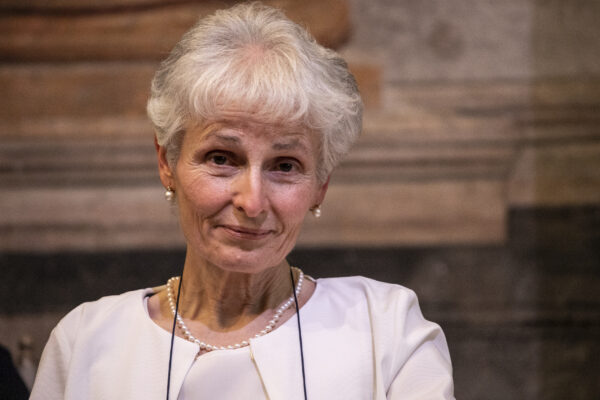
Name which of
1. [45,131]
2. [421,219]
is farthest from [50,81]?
[421,219]

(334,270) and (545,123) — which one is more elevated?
(545,123)

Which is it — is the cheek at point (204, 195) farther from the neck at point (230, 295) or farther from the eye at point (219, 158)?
the neck at point (230, 295)

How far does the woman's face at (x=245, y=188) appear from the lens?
183 cm

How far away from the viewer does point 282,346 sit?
1.98m

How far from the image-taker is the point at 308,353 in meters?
1.99

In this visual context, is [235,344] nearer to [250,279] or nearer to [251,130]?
[250,279]

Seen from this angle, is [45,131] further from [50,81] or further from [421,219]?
[421,219]

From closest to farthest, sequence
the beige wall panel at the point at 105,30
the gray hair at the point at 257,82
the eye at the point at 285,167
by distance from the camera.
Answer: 1. the gray hair at the point at 257,82
2. the eye at the point at 285,167
3. the beige wall panel at the point at 105,30

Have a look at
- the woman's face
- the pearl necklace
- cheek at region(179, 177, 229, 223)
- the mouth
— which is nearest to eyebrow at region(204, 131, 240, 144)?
the woman's face

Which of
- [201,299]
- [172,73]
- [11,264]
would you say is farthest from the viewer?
[11,264]

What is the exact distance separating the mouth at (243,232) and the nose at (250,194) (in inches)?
2.0

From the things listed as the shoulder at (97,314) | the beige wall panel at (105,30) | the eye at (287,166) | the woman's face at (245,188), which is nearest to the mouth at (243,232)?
the woman's face at (245,188)

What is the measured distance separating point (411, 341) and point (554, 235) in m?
1.76

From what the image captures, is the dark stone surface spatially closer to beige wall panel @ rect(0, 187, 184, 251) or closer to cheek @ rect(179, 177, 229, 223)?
beige wall panel @ rect(0, 187, 184, 251)
